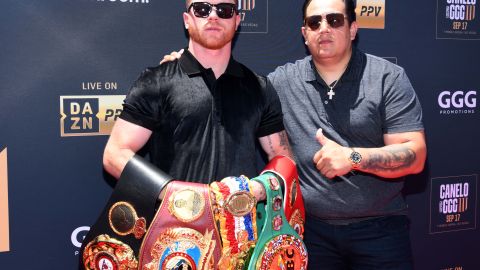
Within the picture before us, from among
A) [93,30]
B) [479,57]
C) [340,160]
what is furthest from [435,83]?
[93,30]

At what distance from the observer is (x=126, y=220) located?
192cm

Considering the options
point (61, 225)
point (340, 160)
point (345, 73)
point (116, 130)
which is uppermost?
point (345, 73)

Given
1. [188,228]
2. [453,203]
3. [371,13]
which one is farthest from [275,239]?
[453,203]

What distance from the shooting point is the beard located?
2074 mm

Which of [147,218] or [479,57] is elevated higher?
[479,57]

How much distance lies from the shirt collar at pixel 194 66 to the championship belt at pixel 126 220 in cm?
40

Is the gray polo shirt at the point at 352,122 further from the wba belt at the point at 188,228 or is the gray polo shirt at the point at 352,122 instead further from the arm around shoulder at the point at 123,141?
the arm around shoulder at the point at 123,141

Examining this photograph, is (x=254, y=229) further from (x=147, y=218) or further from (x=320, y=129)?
(x=320, y=129)

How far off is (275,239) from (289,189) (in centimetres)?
20

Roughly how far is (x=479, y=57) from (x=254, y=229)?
7.27 ft

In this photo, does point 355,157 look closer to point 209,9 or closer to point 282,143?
point 282,143

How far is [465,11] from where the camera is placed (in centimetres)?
333

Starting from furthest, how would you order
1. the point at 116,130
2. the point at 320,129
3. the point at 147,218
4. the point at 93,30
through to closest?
the point at 93,30, the point at 320,129, the point at 116,130, the point at 147,218

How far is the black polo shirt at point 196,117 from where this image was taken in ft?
6.70
